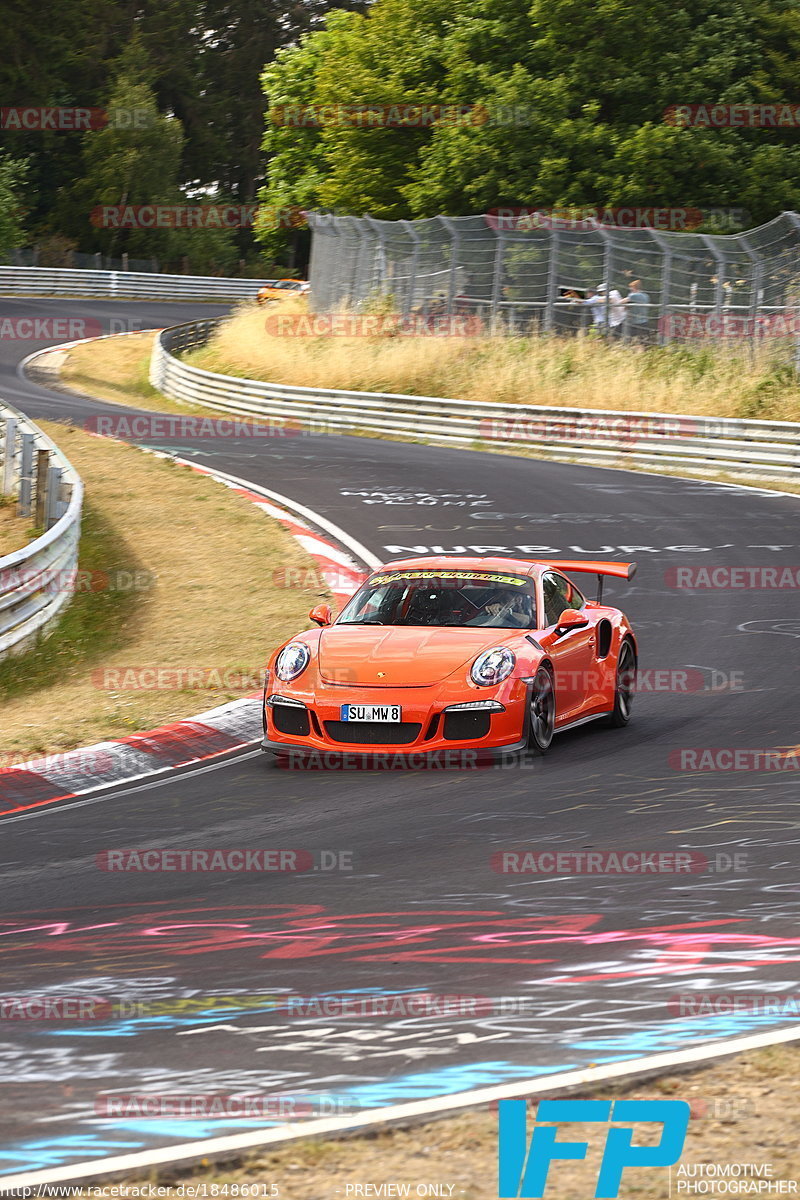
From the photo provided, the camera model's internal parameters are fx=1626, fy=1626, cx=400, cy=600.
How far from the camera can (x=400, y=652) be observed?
1033cm

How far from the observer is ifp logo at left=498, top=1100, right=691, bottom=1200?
3674 mm

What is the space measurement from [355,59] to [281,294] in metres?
7.43

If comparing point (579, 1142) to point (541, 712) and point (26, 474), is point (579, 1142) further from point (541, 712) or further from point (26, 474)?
point (26, 474)

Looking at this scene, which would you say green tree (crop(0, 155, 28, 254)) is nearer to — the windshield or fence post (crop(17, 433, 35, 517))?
fence post (crop(17, 433, 35, 517))

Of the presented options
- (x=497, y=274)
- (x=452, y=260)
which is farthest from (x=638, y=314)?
(x=452, y=260)

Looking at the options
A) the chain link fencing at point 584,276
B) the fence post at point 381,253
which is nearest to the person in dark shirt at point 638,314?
the chain link fencing at point 584,276

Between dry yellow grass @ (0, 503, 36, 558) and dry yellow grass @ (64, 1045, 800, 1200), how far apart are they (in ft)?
41.7

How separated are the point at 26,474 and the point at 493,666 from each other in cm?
954

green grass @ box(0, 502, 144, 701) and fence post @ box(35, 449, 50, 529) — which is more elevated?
fence post @ box(35, 449, 50, 529)

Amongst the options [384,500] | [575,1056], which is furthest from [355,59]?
[575,1056]

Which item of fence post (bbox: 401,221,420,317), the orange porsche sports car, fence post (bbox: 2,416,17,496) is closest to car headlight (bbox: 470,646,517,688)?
the orange porsche sports car

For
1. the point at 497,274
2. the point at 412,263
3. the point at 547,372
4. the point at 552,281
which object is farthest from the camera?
the point at 412,263

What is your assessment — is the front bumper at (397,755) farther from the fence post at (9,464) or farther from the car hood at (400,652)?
the fence post at (9,464)

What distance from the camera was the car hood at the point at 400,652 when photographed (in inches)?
397
